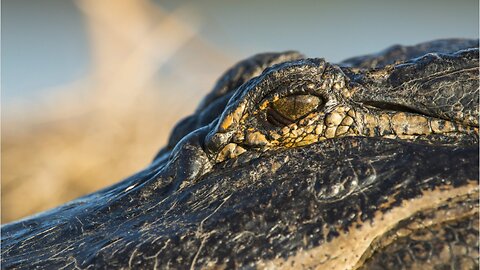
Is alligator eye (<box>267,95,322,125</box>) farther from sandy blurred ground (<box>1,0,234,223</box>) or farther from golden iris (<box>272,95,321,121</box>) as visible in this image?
sandy blurred ground (<box>1,0,234,223</box>)

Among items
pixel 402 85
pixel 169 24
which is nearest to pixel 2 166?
pixel 169 24

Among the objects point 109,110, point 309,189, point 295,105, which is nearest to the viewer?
point 309,189

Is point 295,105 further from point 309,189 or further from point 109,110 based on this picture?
point 109,110

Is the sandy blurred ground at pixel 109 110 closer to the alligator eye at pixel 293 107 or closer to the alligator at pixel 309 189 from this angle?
the alligator at pixel 309 189

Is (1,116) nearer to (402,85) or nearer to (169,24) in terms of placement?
(169,24)

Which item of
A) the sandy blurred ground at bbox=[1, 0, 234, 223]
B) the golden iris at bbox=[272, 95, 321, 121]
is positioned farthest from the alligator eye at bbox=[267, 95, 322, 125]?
the sandy blurred ground at bbox=[1, 0, 234, 223]

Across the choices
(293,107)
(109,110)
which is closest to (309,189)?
(293,107)
